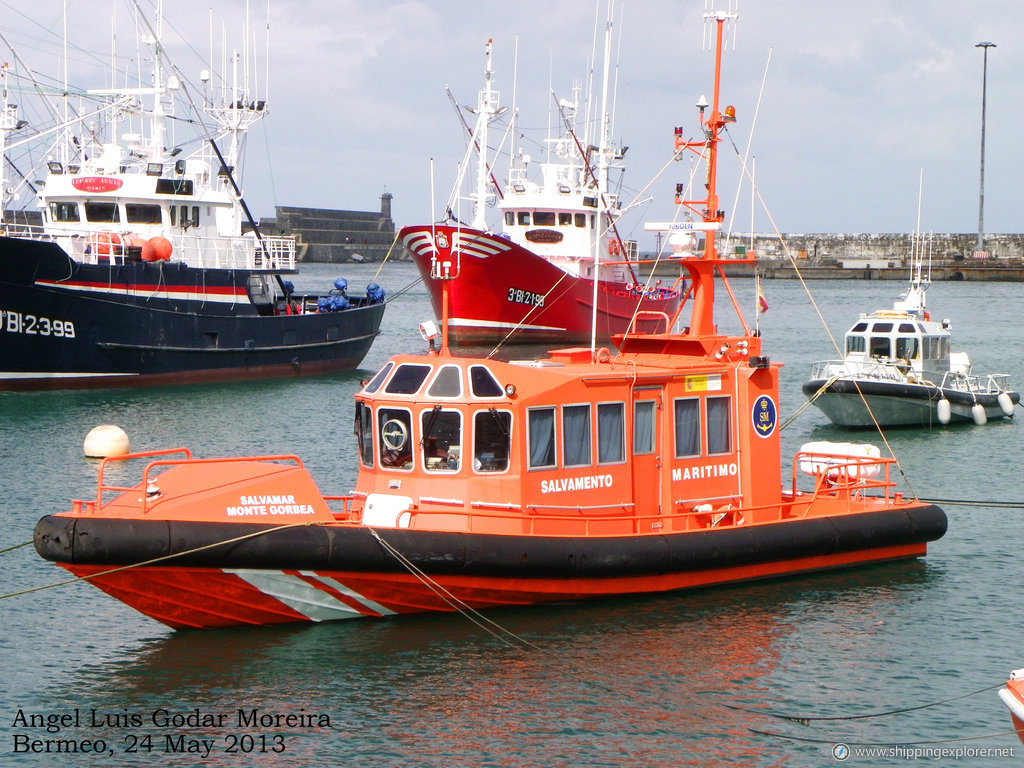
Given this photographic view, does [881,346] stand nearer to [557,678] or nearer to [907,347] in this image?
[907,347]

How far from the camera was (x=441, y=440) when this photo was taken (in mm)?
11812

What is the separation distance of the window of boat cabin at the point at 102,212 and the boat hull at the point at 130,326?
2526 millimetres

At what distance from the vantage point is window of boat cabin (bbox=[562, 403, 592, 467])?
12047 mm

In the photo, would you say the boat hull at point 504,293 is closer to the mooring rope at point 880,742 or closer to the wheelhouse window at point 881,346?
the wheelhouse window at point 881,346

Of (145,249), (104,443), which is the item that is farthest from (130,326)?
(104,443)

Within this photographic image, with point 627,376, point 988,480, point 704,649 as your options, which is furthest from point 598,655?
point 988,480

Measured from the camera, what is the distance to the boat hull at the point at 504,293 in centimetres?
4122

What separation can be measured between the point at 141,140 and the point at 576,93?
1767cm

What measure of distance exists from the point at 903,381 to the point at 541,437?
1545 cm

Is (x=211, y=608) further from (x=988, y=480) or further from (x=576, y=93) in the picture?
(x=576, y=93)

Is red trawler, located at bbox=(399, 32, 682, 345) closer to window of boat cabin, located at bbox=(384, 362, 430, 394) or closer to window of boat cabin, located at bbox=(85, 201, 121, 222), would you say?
window of boat cabin, located at bbox=(85, 201, 121, 222)

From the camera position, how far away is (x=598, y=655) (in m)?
11.1

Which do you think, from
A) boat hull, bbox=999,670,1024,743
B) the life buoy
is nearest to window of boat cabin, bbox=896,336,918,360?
the life buoy

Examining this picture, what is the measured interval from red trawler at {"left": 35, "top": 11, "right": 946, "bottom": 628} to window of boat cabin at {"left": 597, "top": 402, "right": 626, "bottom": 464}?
20 millimetres
